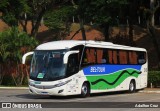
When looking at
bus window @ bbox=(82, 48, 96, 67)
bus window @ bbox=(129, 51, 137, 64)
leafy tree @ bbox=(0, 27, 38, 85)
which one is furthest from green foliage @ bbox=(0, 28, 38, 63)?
bus window @ bbox=(82, 48, 96, 67)

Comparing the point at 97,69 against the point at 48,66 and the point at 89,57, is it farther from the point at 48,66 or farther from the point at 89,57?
the point at 48,66

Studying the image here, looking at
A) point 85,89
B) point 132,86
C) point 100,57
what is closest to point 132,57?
point 132,86

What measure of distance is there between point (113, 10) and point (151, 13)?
6581mm

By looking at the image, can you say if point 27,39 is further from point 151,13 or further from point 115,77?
point 115,77

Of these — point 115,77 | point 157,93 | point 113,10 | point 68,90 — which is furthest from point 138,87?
point 113,10

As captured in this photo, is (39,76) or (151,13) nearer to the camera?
(39,76)

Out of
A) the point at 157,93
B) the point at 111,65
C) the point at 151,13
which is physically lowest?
the point at 157,93

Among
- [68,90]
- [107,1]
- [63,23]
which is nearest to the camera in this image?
[68,90]

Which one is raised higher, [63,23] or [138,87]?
[63,23]

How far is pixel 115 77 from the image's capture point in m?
28.8

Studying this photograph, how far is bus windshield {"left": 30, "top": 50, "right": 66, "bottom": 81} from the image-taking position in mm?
24344

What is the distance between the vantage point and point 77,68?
25094 mm

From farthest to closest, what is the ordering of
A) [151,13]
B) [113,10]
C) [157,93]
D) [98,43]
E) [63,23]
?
[63,23] → [113,10] → [151,13] → [157,93] → [98,43]

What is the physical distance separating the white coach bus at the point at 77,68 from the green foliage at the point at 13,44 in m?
13.1
